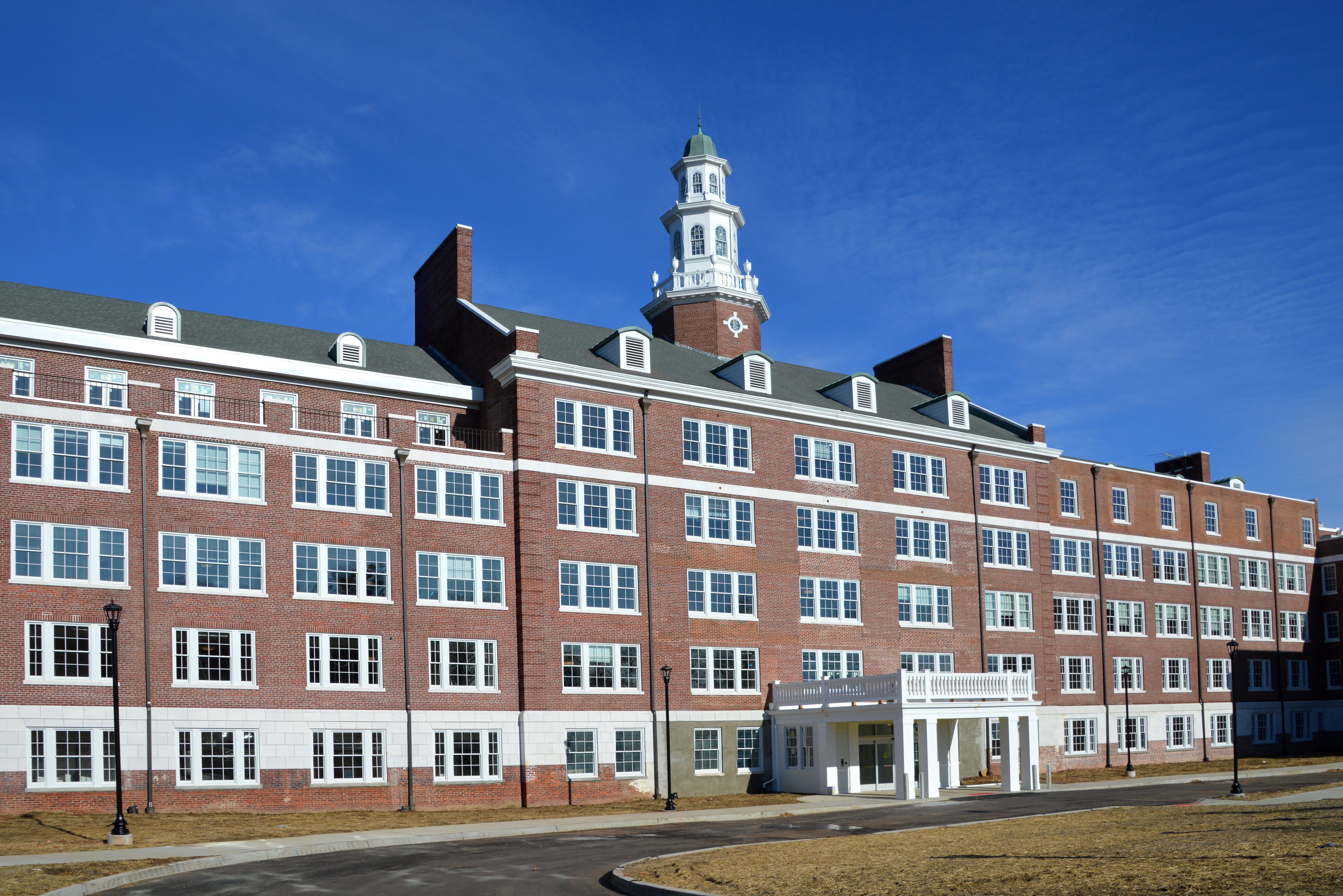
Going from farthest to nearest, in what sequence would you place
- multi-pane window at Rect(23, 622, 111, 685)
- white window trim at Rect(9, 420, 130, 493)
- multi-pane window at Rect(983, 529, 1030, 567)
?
multi-pane window at Rect(983, 529, 1030, 567) < white window trim at Rect(9, 420, 130, 493) < multi-pane window at Rect(23, 622, 111, 685)

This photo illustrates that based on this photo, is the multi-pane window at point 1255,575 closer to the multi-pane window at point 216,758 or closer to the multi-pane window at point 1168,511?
the multi-pane window at point 1168,511

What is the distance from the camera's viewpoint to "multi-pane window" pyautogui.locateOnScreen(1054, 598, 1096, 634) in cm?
6012

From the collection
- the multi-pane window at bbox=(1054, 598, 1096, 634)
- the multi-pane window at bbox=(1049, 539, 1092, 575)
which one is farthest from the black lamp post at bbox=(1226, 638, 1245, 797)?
the multi-pane window at bbox=(1049, 539, 1092, 575)

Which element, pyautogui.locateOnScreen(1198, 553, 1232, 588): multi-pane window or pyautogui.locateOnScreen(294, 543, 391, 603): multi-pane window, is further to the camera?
pyautogui.locateOnScreen(1198, 553, 1232, 588): multi-pane window

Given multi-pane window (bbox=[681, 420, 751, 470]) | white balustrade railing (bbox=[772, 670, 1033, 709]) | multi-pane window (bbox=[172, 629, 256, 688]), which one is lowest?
white balustrade railing (bbox=[772, 670, 1033, 709])

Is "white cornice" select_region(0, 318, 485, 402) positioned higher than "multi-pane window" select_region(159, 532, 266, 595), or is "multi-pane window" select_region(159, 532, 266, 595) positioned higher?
"white cornice" select_region(0, 318, 485, 402)

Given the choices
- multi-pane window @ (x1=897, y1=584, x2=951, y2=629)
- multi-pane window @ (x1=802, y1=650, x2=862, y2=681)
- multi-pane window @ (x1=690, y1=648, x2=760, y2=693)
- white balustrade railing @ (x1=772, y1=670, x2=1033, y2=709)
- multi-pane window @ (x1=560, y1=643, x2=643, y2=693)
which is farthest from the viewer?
multi-pane window @ (x1=897, y1=584, x2=951, y2=629)

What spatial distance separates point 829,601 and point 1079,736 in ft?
56.0

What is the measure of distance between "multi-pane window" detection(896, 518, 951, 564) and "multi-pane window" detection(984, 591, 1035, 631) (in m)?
3.32

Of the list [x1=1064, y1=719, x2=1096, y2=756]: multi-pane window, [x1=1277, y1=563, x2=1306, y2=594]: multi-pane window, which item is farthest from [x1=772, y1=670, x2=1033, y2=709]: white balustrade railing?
[x1=1277, y1=563, x2=1306, y2=594]: multi-pane window

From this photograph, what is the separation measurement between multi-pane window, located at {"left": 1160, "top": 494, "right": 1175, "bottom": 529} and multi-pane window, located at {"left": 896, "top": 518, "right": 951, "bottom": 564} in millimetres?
18045

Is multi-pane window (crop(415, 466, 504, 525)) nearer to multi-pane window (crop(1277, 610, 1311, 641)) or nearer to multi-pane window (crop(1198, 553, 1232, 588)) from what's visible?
multi-pane window (crop(1198, 553, 1232, 588))

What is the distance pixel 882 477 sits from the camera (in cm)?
5297

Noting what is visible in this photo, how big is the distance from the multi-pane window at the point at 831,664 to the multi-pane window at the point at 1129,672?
17.9 meters
